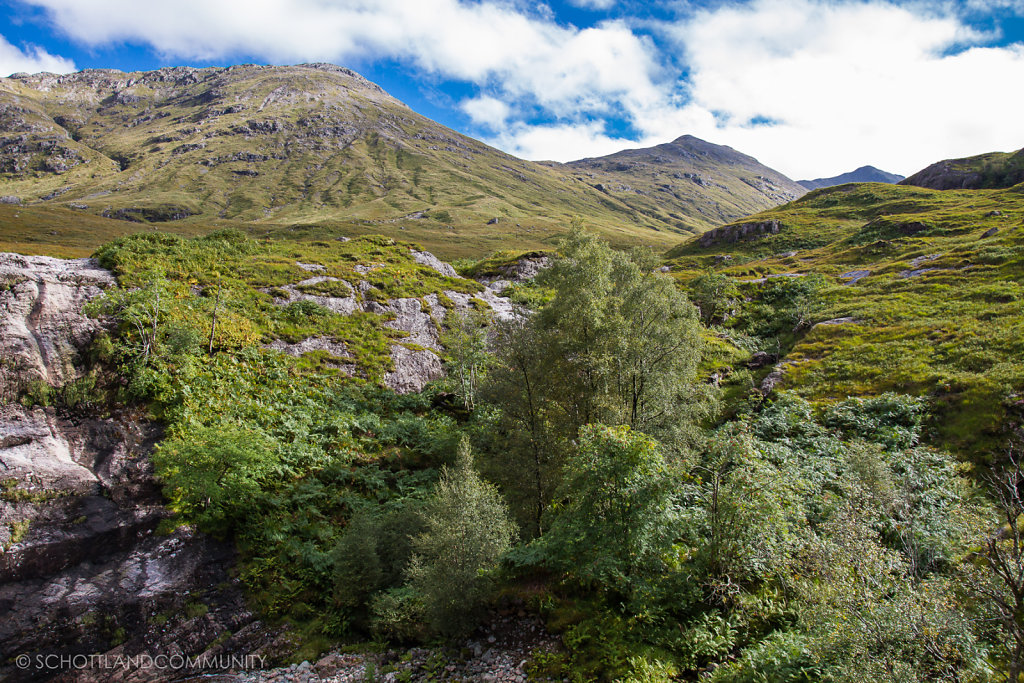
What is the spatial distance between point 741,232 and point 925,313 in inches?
3794

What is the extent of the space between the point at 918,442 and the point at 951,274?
154 ft

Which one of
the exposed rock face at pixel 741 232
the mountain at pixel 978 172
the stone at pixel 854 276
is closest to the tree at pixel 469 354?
the stone at pixel 854 276

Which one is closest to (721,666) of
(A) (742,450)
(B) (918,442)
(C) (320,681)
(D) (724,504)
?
(D) (724,504)

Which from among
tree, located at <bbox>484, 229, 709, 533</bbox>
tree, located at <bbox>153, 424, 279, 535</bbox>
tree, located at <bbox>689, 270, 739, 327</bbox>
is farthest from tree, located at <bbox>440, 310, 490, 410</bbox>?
tree, located at <bbox>689, 270, 739, 327</bbox>

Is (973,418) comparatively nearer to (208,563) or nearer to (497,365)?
(497,365)

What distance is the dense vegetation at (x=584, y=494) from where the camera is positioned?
10.5 meters

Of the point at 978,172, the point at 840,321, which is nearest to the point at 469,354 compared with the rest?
the point at 840,321

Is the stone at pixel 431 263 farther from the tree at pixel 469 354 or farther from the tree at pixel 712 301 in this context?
the tree at pixel 712 301

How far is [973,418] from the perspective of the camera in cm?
2344

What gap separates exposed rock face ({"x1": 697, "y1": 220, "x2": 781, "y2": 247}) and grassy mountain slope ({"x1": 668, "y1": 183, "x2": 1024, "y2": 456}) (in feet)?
61.3

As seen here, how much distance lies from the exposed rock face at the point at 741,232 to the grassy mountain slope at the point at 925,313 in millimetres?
18697

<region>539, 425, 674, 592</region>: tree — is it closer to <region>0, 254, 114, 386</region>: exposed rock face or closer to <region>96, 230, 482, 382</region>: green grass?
<region>96, 230, 482, 382</region>: green grass

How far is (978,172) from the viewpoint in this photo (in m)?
130

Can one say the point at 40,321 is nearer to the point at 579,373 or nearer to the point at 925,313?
the point at 579,373
